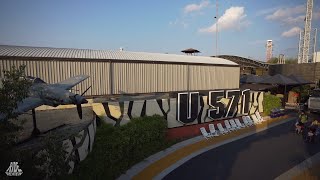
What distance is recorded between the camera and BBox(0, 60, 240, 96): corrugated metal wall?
1975cm

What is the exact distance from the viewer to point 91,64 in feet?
70.4

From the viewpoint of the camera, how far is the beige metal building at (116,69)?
1941 cm

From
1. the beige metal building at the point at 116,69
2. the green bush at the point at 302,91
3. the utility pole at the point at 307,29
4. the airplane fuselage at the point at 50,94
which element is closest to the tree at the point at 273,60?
the utility pole at the point at 307,29

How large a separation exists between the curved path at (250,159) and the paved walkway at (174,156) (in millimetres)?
483

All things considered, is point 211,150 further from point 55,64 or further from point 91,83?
point 55,64

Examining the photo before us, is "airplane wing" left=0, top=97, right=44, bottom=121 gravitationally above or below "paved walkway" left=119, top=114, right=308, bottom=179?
above

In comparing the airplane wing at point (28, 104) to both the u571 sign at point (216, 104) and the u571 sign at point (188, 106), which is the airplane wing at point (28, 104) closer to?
the u571 sign at point (188, 106)

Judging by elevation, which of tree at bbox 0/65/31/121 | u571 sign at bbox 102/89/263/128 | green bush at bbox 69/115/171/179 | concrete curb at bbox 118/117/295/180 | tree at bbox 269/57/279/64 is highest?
tree at bbox 269/57/279/64

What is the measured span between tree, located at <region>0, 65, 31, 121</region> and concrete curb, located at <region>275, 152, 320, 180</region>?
39.4 feet

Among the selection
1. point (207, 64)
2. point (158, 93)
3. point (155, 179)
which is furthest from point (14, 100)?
point (207, 64)

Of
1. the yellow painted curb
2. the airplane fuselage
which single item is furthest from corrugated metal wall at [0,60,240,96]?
the yellow painted curb

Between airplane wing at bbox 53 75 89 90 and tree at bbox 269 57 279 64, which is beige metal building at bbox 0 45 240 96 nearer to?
airplane wing at bbox 53 75 89 90

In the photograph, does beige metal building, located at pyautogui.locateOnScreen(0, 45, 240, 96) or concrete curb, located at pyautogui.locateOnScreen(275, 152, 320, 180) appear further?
beige metal building, located at pyautogui.locateOnScreen(0, 45, 240, 96)

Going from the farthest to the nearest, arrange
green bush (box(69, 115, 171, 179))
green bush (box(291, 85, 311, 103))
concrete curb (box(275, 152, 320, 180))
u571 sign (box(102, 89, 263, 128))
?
green bush (box(291, 85, 311, 103))
u571 sign (box(102, 89, 263, 128))
concrete curb (box(275, 152, 320, 180))
green bush (box(69, 115, 171, 179))
